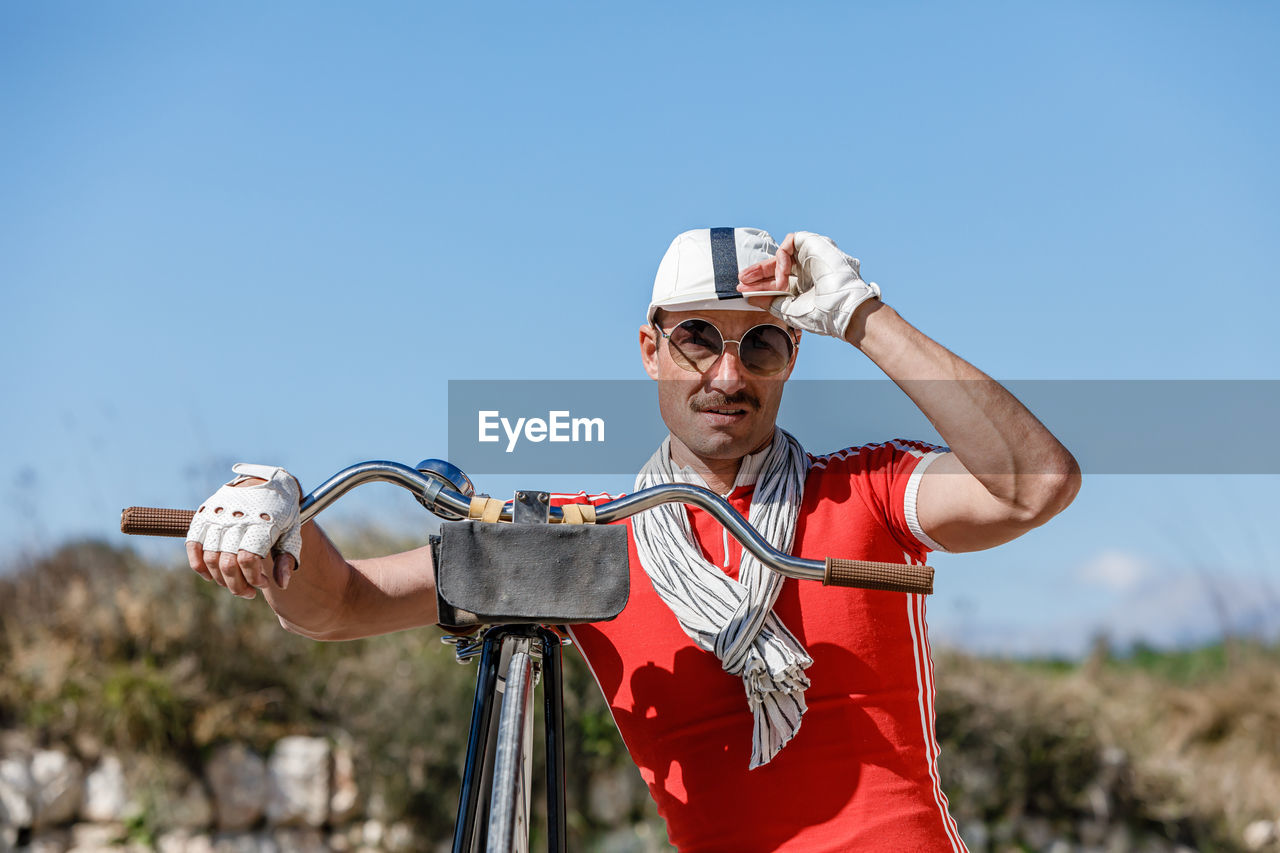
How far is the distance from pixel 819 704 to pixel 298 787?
5.23 m

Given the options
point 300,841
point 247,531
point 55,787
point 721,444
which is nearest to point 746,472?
point 721,444

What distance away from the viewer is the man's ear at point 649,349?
2.54m

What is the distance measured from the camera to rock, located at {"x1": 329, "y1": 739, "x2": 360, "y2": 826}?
6.53 metres

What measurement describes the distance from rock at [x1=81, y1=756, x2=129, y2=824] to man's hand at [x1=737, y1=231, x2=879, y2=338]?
18.3 ft

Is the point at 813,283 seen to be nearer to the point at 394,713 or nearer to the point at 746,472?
the point at 746,472

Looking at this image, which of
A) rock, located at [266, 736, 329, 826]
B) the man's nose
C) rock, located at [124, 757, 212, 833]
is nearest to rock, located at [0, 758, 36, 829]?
rock, located at [124, 757, 212, 833]

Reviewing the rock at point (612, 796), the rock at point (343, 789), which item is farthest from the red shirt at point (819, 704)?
the rock at point (343, 789)

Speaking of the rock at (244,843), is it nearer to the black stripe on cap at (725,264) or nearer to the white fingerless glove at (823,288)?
the black stripe on cap at (725,264)

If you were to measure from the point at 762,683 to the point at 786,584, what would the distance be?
0.91 feet

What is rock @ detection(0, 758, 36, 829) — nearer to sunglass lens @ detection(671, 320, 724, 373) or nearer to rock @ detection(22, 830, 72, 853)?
rock @ detection(22, 830, 72, 853)

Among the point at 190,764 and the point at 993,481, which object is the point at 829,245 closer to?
the point at 993,481

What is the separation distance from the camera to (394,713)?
6.37m

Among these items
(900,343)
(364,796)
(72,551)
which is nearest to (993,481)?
(900,343)

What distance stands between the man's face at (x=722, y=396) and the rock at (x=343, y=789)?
16.0 feet
